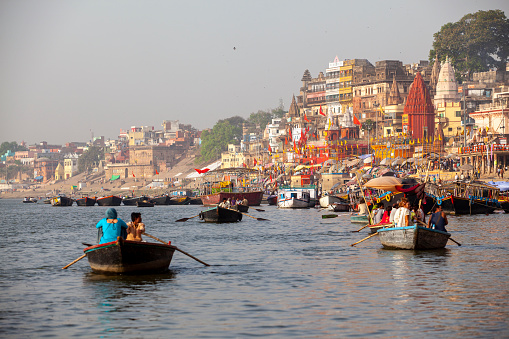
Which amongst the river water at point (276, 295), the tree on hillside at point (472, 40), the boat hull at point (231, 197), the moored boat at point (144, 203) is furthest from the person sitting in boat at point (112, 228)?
the tree on hillside at point (472, 40)

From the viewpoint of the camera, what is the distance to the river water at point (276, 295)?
16875 millimetres

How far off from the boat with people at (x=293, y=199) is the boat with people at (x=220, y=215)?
30277 mm

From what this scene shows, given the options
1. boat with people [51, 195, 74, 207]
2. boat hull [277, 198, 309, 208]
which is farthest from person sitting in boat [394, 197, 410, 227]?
boat with people [51, 195, 74, 207]

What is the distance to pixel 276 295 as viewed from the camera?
21109mm

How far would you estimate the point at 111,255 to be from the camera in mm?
24078

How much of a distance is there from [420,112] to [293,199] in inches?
1502

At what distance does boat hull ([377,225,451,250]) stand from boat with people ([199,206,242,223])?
2764 cm

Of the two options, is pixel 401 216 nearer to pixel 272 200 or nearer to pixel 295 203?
pixel 295 203

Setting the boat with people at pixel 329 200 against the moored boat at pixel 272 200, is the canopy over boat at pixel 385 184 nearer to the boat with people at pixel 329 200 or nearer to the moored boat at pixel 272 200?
the boat with people at pixel 329 200

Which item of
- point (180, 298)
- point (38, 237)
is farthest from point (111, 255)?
point (38, 237)

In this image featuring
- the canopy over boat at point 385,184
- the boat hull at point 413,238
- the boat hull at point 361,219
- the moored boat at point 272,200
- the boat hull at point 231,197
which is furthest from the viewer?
the moored boat at point 272,200

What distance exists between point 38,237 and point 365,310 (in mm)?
35266

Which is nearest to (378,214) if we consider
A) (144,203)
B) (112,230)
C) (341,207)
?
(112,230)

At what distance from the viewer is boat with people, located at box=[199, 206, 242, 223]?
189 ft
